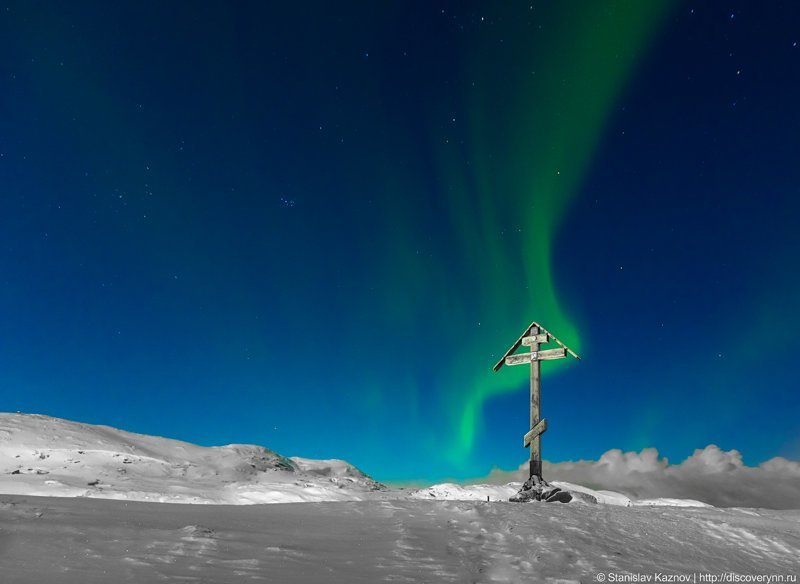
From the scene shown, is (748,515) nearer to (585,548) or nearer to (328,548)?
(585,548)

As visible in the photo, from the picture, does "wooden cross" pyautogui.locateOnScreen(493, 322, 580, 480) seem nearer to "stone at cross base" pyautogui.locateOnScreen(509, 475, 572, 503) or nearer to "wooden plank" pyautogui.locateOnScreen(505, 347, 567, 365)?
"wooden plank" pyautogui.locateOnScreen(505, 347, 567, 365)

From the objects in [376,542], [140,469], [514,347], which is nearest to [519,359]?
[514,347]

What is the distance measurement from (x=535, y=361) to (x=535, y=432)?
1.93 metres

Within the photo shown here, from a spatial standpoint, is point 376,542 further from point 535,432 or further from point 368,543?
point 535,432

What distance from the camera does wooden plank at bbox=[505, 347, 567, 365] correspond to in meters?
14.2

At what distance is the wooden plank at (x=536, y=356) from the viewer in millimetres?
14188

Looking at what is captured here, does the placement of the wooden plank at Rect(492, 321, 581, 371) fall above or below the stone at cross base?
above

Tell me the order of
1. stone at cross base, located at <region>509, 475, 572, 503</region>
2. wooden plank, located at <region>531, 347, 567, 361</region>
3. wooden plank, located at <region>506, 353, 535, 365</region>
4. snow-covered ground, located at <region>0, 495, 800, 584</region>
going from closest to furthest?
snow-covered ground, located at <region>0, 495, 800, 584</region> → stone at cross base, located at <region>509, 475, 572, 503</region> → wooden plank, located at <region>531, 347, 567, 361</region> → wooden plank, located at <region>506, 353, 535, 365</region>

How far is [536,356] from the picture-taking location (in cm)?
1442

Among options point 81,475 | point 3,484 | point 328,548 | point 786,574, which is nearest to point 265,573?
point 328,548

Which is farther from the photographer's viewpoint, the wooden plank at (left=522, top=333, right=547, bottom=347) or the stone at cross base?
the wooden plank at (left=522, top=333, right=547, bottom=347)

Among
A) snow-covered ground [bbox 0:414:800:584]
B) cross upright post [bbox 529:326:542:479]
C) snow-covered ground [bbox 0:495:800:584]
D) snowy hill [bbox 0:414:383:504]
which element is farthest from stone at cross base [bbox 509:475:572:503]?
snow-covered ground [bbox 0:495:800:584]

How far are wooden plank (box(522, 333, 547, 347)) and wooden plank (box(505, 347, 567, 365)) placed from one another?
0.28 metres

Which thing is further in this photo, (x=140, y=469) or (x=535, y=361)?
(x=535, y=361)
